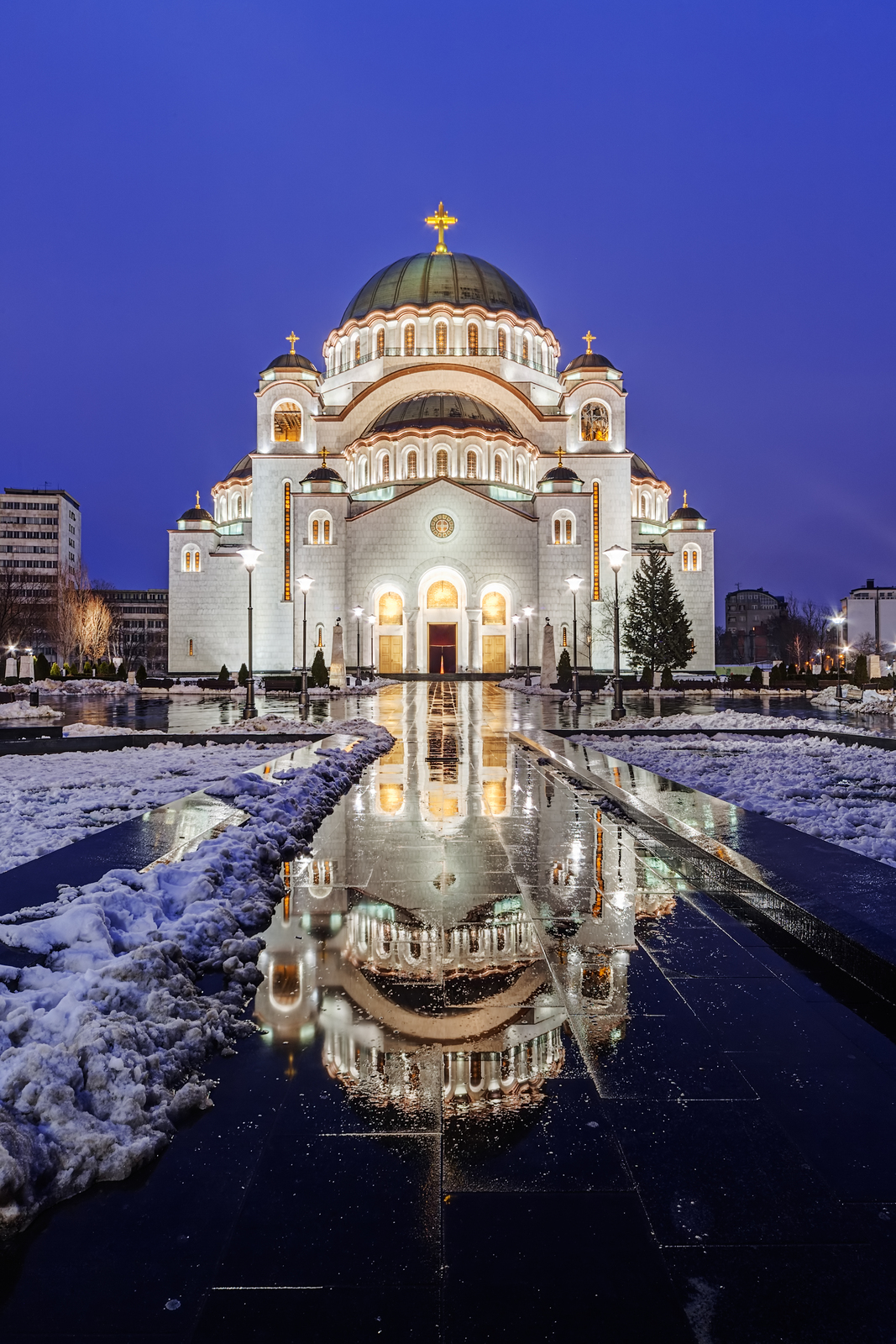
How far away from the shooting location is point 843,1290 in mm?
1511

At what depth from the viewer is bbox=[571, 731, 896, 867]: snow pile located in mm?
5469

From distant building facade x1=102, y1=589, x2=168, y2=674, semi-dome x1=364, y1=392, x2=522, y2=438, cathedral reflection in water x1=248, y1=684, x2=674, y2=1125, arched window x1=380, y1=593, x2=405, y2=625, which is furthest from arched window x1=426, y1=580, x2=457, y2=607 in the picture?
distant building facade x1=102, y1=589, x2=168, y2=674

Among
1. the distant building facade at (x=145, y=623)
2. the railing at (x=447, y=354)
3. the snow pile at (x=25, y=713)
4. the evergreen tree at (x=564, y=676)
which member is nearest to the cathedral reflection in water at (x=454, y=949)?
the snow pile at (x=25, y=713)

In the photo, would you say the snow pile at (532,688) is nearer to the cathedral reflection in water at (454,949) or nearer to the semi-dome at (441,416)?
the semi-dome at (441,416)

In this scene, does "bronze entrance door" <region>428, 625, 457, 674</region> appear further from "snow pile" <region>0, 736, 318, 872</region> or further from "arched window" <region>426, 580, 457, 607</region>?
"snow pile" <region>0, 736, 318, 872</region>

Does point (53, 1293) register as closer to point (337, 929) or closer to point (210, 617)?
point (337, 929)

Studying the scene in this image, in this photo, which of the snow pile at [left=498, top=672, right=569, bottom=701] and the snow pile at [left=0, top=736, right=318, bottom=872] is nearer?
the snow pile at [left=0, top=736, right=318, bottom=872]

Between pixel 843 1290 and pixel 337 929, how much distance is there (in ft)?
7.56

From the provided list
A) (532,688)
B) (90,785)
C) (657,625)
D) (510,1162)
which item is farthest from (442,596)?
(510,1162)

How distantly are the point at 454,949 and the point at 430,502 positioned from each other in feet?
129

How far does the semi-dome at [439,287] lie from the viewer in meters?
46.8

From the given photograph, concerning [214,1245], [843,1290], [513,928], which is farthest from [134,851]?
[843,1290]

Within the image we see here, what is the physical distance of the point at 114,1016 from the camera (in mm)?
2301

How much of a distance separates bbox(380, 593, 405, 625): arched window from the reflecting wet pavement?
39.8 m
